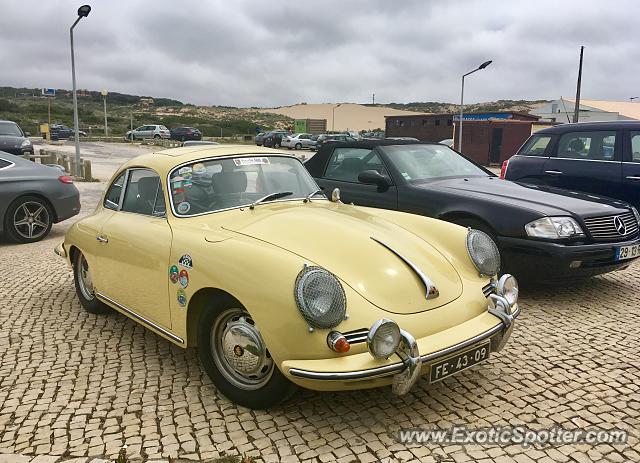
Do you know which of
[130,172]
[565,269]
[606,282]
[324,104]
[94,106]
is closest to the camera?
[130,172]

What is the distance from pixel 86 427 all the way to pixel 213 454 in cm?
80

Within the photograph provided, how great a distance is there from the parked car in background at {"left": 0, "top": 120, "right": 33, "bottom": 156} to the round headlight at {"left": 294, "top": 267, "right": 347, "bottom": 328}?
17.7m

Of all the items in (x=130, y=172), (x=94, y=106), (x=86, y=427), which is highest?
(x=94, y=106)

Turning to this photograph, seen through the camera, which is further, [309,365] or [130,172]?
[130,172]

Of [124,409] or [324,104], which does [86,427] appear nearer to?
[124,409]

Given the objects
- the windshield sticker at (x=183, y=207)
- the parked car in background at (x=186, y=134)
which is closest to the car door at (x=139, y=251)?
the windshield sticker at (x=183, y=207)

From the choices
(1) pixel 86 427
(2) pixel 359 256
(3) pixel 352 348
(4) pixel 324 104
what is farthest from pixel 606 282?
(4) pixel 324 104

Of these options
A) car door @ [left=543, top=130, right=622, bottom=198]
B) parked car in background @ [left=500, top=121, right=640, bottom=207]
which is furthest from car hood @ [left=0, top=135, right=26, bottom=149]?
car door @ [left=543, top=130, right=622, bottom=198]

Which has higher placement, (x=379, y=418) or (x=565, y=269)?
(x=565, y=269)

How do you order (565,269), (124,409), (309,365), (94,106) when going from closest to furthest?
(309,365) < (124,409) < (565,269) < (94,106)

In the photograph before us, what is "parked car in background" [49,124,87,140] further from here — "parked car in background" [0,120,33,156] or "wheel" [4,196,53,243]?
"wheel" [4,196,53,243]

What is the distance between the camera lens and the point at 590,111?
155 feet

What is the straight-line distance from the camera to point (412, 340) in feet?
8.65

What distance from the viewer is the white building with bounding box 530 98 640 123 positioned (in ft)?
151
